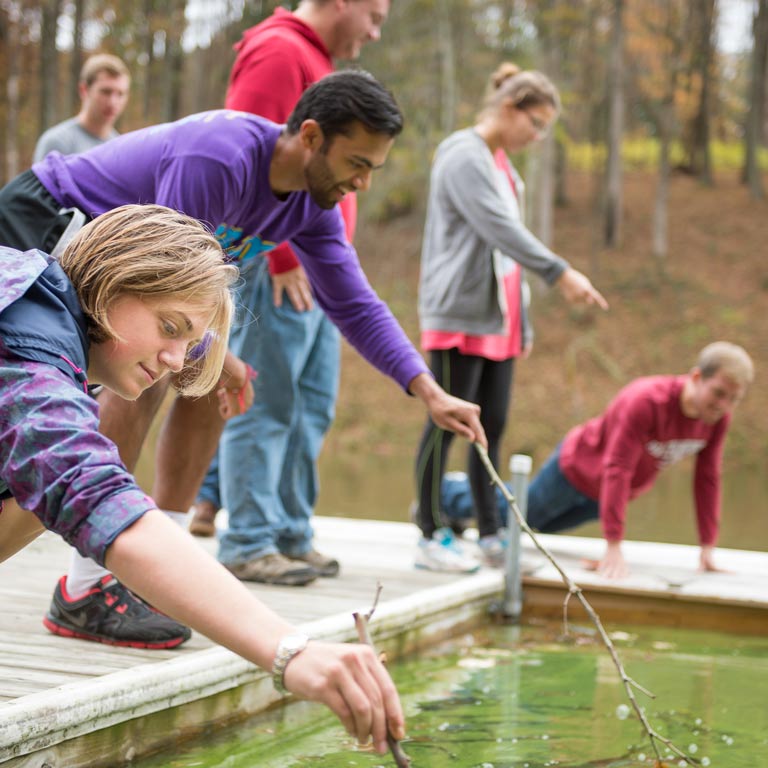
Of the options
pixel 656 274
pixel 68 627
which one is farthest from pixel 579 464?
pixel 656 274

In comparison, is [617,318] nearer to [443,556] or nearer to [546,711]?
[443,556]

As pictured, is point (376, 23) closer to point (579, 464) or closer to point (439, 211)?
point (439, 211)

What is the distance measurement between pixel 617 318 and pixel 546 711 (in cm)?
1414

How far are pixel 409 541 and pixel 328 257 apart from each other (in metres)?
2.22

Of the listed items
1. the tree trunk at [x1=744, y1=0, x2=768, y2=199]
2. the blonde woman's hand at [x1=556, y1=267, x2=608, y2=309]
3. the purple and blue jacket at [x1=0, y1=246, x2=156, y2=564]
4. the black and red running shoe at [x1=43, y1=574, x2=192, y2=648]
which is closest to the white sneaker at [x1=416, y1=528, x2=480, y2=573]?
the blonde woman's hand at [x1=556, y1=267, x2=608, y2=309]

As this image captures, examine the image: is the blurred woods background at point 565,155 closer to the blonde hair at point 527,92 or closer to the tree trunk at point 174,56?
the tree trunk at point 174,56

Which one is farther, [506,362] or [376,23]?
[506,362]

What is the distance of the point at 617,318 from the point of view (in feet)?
55.5

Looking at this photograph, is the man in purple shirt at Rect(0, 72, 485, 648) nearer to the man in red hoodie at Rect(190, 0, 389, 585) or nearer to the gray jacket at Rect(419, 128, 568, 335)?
the man in red hoodie at Rect(190, 0, 389, 585)

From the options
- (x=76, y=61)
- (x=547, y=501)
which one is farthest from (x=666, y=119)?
(x=547, y=501)

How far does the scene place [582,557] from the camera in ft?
16.6

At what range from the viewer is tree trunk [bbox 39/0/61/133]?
15.7m

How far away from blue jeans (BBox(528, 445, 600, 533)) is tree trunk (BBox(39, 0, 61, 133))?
11.9 metres

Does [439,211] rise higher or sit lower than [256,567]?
higher
